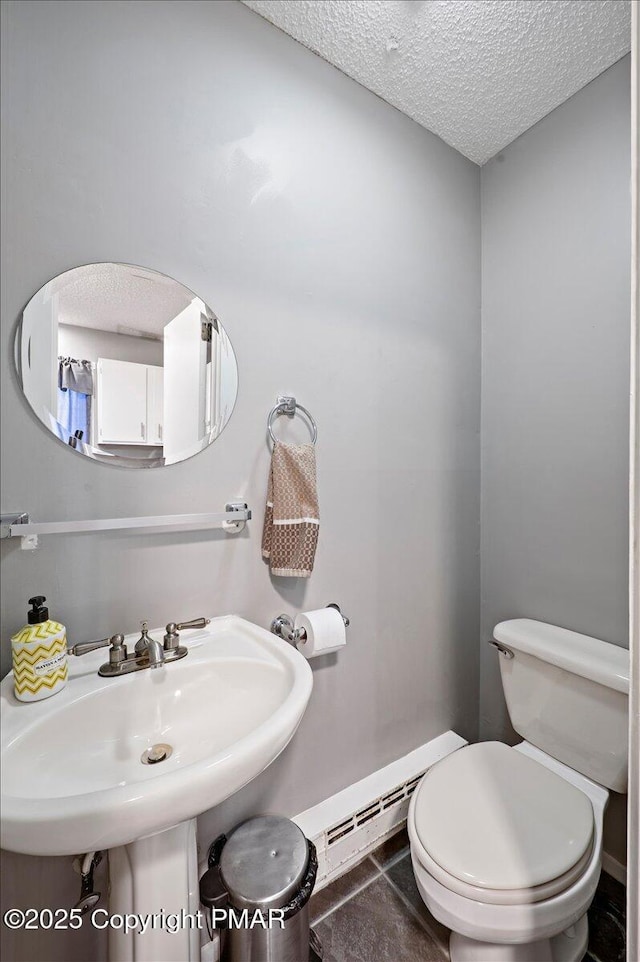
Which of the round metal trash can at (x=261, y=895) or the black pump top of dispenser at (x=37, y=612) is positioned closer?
the black pump top of dispenser at (x=37, y=612)

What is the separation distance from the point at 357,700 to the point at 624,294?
5.04 ft

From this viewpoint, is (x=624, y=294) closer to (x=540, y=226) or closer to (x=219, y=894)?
(x=540, y=226)

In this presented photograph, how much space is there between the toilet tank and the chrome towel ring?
93cm

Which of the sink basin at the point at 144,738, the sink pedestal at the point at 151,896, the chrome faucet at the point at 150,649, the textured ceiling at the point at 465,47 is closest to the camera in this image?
the sink basin at the point at 144,738

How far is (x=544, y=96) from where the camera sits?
4.41ft

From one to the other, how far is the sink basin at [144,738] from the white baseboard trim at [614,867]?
1.29 metres

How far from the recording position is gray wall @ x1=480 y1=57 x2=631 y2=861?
1.26 metres

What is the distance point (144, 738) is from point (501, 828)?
867mm

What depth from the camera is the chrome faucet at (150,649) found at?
2.76 ft

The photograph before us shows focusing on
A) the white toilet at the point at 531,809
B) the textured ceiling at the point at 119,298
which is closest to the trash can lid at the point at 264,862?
the white toilet at the point at 531,809

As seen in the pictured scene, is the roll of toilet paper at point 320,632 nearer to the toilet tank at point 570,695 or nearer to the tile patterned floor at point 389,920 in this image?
the toilet tank at point 570,695

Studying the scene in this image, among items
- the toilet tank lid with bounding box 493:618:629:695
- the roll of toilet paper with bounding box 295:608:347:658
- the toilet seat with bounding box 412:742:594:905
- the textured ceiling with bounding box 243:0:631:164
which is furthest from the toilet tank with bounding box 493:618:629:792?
the textured ceiling with bounding box 243:0:631:164

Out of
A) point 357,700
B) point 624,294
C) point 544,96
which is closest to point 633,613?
point 357,700

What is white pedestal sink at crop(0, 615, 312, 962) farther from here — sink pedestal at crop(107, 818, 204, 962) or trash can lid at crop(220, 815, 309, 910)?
trash can lid at crop(220, 815, 309, 910)
